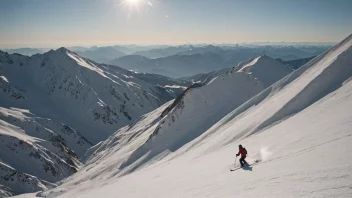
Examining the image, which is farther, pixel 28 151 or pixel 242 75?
pixel 28 151

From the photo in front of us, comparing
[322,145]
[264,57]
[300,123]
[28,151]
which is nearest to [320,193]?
[322,145]

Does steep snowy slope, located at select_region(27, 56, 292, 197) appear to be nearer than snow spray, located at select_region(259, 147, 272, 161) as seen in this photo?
No

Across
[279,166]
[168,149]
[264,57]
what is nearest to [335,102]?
[279,166]

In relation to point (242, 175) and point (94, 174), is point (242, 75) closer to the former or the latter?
point (94, 174)

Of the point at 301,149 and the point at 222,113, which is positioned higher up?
the point at 222,113

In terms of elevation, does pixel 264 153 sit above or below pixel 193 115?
below

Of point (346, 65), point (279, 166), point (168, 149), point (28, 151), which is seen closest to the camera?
point (279, 166)

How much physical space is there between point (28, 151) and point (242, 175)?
436 feet

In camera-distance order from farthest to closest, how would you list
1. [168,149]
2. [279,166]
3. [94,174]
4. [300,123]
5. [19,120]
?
1. [19,120]
2. [94,174]
3. [168,149]
4. [300,123]
5. [279,166]

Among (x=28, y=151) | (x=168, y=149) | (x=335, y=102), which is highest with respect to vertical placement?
(x=335, y=102)

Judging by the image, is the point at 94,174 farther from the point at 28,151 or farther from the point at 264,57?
the point at 264,57

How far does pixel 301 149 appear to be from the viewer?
18.4 metres

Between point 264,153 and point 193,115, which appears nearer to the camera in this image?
point 264,153

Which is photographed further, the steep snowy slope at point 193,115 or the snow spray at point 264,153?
the steep snowy slope at point 193,115
